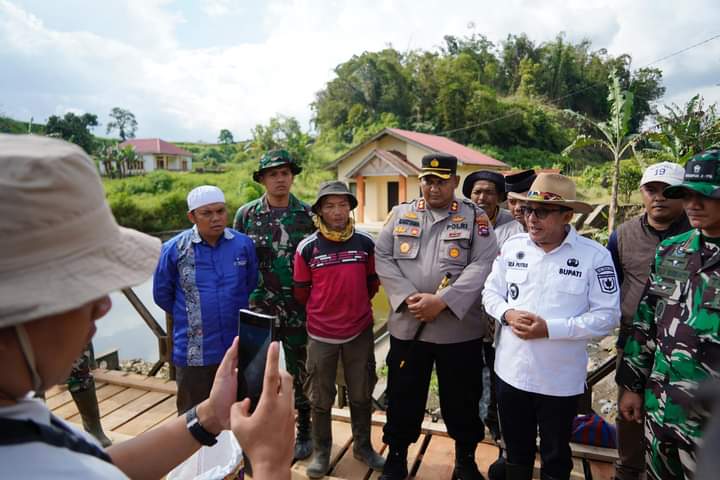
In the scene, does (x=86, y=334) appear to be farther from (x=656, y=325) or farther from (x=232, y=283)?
(x=656, y=325)

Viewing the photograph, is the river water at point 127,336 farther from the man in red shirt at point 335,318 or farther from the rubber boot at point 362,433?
the rubber boot at point 362,433

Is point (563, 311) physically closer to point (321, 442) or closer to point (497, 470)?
point (497, 470)

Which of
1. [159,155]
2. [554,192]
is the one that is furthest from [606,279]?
[159,155]

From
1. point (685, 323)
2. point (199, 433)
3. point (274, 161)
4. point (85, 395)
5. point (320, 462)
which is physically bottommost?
point (320, 462)

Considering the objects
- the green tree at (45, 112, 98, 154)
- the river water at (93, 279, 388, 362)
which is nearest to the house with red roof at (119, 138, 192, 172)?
the green tree at (45, 112, 98, 154)

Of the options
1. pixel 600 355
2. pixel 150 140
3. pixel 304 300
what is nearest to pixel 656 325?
pixel 304 300

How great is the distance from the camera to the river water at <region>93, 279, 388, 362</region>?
7.97m

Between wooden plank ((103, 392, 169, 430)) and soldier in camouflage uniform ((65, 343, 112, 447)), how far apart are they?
0.27 meters

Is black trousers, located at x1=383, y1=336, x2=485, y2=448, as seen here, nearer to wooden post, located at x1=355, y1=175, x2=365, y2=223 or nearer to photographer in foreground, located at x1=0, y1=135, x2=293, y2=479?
photographer in foreground, located at x1=0, y1=135, x2=293, y2=479

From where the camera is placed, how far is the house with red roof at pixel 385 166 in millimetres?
21172

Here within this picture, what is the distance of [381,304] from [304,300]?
7.29 meters

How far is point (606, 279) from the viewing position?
7.51 ft

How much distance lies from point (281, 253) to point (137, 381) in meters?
2.10

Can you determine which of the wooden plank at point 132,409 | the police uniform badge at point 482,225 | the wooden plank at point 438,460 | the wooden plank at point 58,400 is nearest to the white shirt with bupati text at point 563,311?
the police uniform badge at point 482,225
